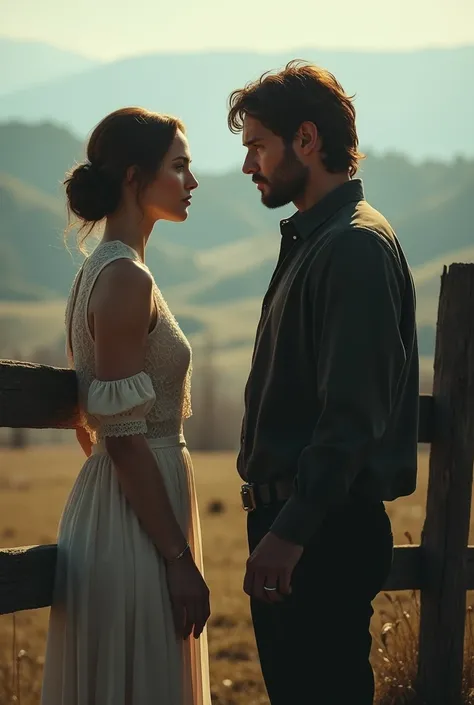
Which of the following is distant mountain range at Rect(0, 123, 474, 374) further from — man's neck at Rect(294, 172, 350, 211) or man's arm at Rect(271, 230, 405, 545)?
man's arm at Rect(271, 230, 405, 545)

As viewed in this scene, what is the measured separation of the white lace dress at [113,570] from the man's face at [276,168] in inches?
16.5

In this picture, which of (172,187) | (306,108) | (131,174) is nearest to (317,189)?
(306,108)

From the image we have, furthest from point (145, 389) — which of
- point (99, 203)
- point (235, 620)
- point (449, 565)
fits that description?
point (235, 620)

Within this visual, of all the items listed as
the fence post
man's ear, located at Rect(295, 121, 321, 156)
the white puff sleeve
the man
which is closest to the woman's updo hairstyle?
the man

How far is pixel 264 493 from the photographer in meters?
2.82

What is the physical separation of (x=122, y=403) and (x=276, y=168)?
0.78 metres

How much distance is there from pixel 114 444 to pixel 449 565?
176 cm

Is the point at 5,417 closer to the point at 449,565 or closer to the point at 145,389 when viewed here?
the point at 145,389

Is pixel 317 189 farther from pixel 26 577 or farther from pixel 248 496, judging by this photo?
pixel 26 577

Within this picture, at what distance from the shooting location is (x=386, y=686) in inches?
162

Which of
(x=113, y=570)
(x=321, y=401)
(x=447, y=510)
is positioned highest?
(x=321, y=401)

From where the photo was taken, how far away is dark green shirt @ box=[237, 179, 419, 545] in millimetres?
2492

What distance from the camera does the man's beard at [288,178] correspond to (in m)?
2.88

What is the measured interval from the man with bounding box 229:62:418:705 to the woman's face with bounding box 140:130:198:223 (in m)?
0.18
